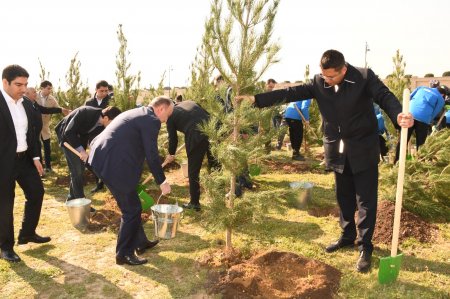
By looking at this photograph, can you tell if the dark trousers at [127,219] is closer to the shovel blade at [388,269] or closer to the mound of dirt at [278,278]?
the mound of dirt at [278,278]

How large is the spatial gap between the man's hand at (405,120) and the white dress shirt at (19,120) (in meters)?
3.81

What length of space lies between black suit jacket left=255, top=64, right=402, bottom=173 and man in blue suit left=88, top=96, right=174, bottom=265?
111cm

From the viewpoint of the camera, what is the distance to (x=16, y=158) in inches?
159

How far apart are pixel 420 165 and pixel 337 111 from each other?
2.51 metres

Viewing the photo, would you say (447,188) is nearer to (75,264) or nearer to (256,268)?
(256,268)

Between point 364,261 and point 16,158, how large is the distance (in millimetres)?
3833

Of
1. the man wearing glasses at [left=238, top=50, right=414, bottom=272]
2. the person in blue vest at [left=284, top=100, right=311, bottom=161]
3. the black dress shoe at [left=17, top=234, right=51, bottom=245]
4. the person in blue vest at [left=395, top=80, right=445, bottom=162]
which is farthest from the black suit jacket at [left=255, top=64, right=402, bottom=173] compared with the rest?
the person in blue vest at [left=284, top=100, right=311, bottom=161]

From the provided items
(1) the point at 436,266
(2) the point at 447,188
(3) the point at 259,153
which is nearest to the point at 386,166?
(2) the point at 447,188

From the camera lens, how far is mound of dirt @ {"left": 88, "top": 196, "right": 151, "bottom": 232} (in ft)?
16.9

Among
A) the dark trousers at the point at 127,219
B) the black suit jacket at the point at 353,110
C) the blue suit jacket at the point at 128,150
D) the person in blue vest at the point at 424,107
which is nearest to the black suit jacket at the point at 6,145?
the blue suit jacket at the point at 128,150

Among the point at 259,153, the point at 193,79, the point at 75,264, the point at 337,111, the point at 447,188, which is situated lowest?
the point at 75,264

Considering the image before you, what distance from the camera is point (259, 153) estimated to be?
12.4 ft

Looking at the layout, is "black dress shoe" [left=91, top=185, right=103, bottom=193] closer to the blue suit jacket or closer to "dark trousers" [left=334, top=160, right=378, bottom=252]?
the blue suit jacket

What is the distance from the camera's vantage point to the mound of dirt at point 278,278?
131 inches
